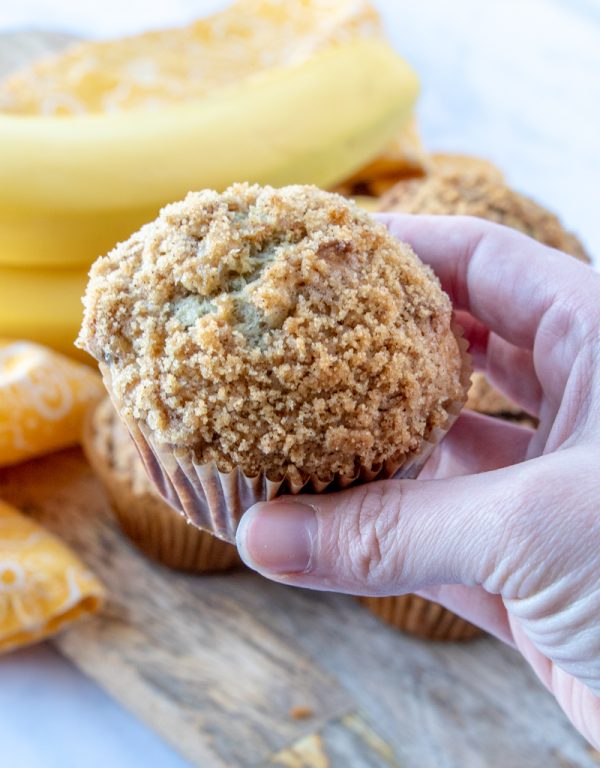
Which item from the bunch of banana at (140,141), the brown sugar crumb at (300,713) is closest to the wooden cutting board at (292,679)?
the brown sugar crumb at (300,713)

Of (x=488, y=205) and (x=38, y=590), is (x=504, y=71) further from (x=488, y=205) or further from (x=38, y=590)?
(x=38, y=590)

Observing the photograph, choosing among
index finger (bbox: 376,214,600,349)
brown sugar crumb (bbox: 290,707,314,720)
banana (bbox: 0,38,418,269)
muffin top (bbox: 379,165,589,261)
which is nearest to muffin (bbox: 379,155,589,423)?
muffin top (bbox: 379,165,589,261)

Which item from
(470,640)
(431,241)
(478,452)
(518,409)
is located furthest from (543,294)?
(470,640)

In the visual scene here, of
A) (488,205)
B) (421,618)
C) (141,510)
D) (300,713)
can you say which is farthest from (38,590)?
(488,205)

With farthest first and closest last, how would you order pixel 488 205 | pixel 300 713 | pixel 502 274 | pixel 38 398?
pixel 38 398
pixel 488 205
pixel 300 713
pixel 502 274

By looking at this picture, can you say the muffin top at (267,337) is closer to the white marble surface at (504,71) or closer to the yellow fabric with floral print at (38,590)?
the yellow fabric with floral print at (38,590)

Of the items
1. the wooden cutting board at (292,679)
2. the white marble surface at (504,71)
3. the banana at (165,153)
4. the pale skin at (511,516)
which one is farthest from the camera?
the white marble surface at (504,71)

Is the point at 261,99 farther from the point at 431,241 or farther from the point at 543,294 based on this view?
the point at 543,294
